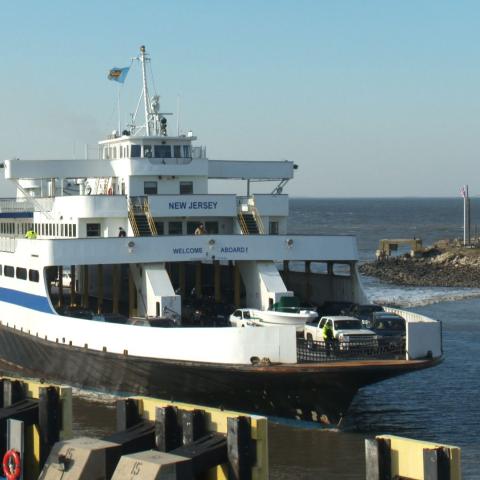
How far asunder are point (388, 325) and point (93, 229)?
8.77 meters

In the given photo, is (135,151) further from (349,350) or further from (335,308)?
(349,350)

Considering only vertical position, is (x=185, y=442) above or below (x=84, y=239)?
below

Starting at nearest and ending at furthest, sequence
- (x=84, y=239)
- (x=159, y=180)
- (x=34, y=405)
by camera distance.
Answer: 1. (x=34, y=405)
2. (x=84, y=239)
3. (x=159, y=180)

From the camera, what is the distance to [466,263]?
70250 mm

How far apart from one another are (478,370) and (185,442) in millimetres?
15588

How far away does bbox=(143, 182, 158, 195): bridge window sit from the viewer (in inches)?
1166

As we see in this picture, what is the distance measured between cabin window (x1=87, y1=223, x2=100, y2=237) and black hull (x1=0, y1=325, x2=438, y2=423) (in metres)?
4.35

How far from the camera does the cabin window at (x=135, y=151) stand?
30.0 m

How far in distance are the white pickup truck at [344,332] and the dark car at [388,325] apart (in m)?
0.56

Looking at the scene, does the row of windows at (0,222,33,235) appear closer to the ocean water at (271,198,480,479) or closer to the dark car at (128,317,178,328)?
the dark car at (128,317,178,328)

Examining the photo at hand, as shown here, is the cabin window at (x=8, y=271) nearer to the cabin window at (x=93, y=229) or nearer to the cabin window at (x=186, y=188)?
the cabin window at (x=93, y=229)

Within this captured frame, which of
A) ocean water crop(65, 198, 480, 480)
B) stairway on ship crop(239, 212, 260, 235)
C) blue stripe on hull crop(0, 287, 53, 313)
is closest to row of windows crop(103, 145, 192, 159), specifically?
stairway on ship crop(239, 212, 260, 235)

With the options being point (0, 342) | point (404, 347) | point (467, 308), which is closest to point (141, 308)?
point (0, 342)

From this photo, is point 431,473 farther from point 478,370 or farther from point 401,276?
point 401,276
